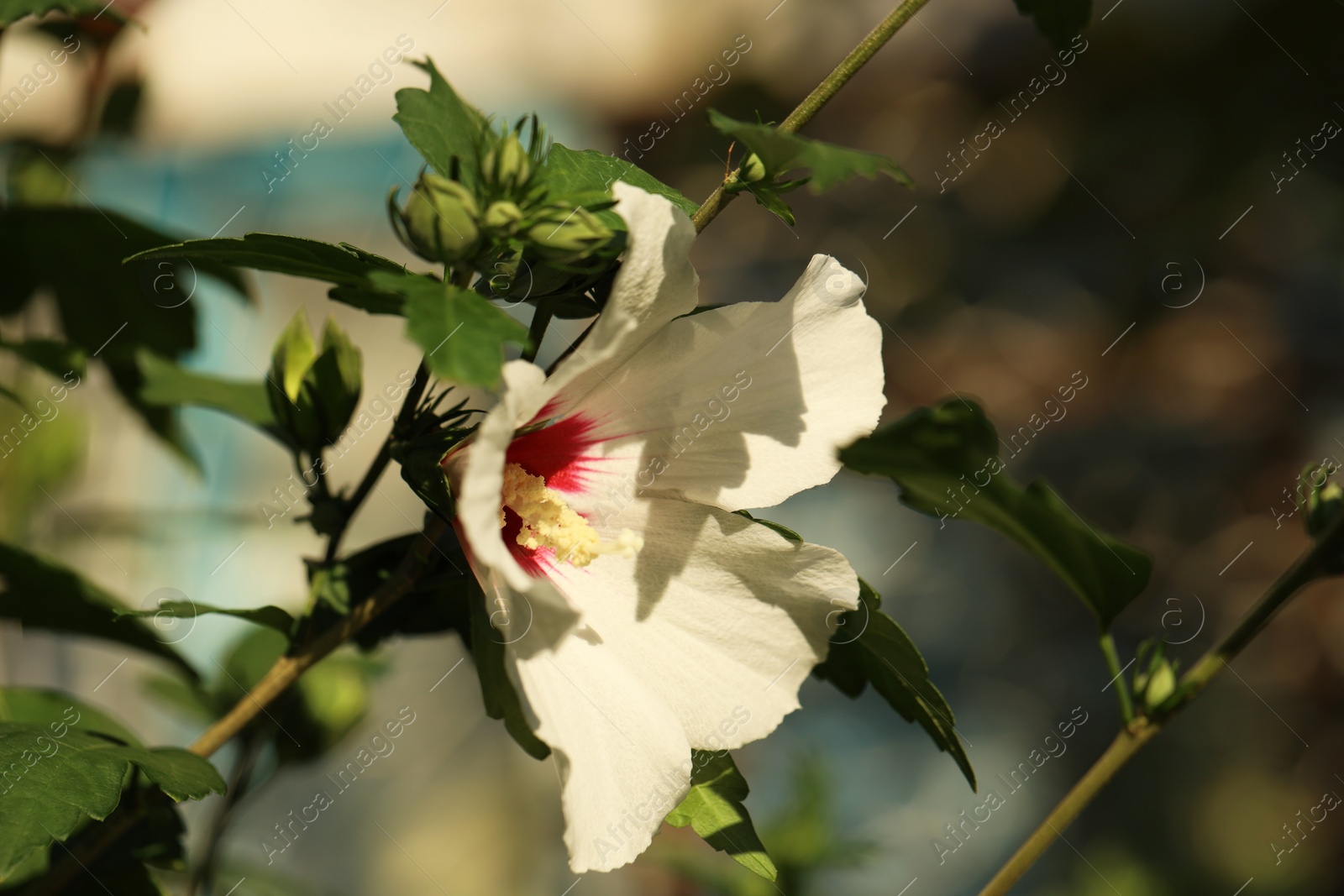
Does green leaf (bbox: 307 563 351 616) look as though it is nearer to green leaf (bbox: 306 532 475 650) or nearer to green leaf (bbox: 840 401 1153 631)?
green leaf (bbox: 306 532 475 650)

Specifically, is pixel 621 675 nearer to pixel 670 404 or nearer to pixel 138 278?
pixel 670 404

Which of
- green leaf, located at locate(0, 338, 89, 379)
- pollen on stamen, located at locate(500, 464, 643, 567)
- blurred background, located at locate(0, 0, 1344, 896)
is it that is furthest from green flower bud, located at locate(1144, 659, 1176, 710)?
blurred background, located at locate(0, 0, 1344, 896)

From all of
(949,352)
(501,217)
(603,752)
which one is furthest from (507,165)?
(949,352)

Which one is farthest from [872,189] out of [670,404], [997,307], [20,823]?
[20,823]

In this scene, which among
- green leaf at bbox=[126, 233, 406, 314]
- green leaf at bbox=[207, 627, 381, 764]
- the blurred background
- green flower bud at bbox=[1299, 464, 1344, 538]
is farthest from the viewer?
the blurred background

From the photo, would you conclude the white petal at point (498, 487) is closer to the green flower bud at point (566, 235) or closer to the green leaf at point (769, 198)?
the green flower bud at point (566, 235)
